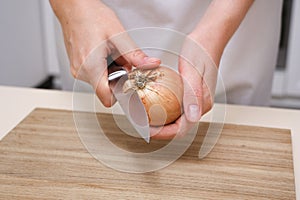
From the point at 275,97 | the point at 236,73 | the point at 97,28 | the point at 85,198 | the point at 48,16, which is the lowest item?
the point at 275,97

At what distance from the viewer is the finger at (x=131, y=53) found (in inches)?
23.4

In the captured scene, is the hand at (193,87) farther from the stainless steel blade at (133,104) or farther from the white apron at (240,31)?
the white apron at (240,31)

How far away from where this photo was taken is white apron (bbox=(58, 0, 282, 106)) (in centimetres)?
91

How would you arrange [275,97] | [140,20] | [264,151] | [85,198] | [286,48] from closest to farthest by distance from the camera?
[85,198] → [264,151] → [140,20] → [286,48] → [275,97]

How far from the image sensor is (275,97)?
2.07 metres

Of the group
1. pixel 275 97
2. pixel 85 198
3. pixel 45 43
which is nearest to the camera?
Result: pixel 85 198

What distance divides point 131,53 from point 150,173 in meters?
0.18

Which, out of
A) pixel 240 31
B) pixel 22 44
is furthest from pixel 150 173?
pixel 22 44

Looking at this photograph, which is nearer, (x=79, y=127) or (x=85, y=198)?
(x=85, y=198)

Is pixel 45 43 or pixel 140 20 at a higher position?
pixel 140 20

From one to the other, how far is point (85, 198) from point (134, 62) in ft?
0.66

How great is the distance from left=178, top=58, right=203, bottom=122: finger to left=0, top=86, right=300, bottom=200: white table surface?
0.55 feet

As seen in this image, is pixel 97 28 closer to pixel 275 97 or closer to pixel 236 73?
pixel 236 73

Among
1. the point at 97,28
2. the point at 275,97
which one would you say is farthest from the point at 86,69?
the point at 275,97
